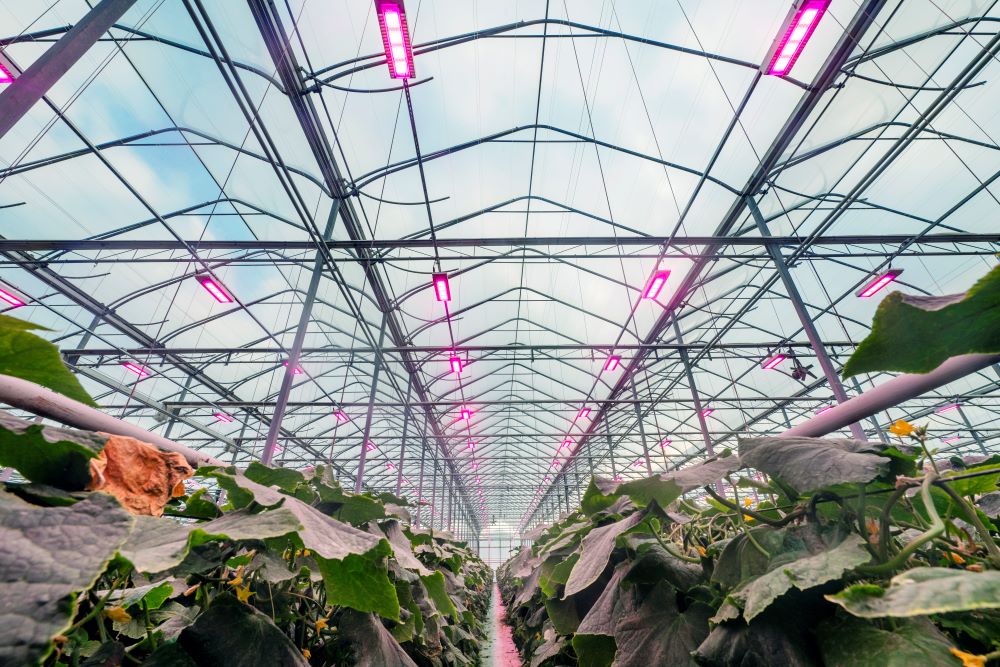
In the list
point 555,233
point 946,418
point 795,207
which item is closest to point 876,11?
point 795,207

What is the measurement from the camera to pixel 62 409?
2.52ft

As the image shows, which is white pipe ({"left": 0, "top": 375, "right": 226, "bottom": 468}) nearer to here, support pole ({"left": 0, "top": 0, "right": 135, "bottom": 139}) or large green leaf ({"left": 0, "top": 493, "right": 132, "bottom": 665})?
large green leaf ({"left": 0, "top": 493, "right": 132, "bottom": 665})

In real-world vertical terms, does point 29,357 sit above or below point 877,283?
below

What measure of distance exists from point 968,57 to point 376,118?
26.1ft

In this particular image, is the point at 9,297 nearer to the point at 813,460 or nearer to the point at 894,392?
the point at 813,460

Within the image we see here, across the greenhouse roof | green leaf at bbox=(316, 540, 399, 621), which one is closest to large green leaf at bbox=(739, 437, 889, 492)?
green leaf at bbox=(316, 540, 399, 621)

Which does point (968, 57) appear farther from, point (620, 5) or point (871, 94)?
point (620, 5)

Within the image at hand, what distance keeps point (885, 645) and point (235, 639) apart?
81 centimetres

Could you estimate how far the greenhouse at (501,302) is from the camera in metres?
0.52

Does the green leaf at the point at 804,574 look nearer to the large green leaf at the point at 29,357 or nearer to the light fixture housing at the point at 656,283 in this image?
the large green leaf at the point at 29,357

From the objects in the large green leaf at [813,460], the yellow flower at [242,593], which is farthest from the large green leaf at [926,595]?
the yellow flower at [242,593]

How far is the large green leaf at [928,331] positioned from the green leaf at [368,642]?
951 mm

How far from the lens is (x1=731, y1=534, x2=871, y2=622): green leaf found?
468 mm

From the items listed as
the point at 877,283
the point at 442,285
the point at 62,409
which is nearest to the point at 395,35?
the point at 442,285
